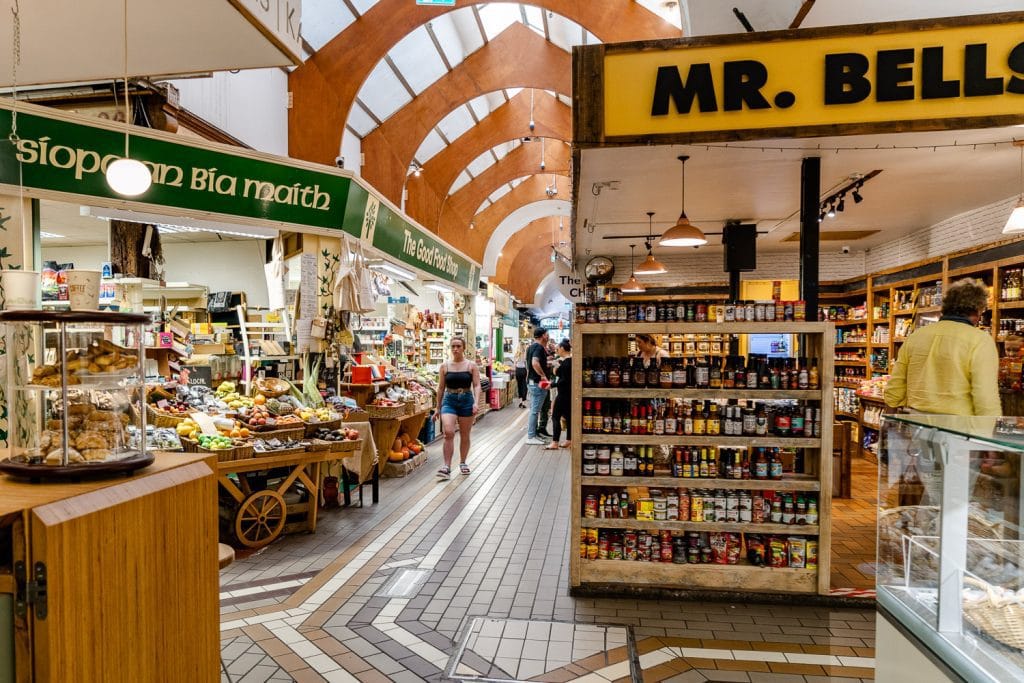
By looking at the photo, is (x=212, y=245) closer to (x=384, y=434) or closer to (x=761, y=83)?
(x=384, y=434)

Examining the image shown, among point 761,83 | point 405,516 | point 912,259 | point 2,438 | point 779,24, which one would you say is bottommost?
point 405,516

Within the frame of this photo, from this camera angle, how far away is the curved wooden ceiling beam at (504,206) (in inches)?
687

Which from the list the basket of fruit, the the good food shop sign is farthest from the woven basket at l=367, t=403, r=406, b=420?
the the good food shop sign

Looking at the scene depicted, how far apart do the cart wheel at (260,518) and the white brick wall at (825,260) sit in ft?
28.3

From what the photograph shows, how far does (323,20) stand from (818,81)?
6.38m

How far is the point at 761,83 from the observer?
4176 mm

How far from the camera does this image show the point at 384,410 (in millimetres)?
7523

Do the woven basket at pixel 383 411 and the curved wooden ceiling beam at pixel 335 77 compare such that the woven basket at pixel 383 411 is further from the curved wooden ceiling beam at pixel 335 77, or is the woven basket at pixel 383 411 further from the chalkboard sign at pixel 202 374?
the curved wooden ceiling beam at pixel 335 77

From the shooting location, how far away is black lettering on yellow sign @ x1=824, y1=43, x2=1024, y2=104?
154 inches

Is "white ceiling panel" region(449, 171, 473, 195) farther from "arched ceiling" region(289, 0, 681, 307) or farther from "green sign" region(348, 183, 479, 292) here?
"green sign" region(348, 183, 479, 292)

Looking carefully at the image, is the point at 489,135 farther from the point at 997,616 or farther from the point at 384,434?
the point at 997,616

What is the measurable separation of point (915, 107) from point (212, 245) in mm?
8694

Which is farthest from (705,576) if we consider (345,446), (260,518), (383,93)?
(383,93)

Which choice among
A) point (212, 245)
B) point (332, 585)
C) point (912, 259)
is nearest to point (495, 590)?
point (332, 585)
